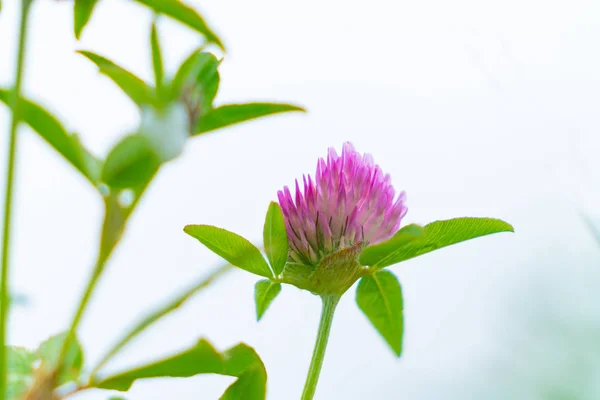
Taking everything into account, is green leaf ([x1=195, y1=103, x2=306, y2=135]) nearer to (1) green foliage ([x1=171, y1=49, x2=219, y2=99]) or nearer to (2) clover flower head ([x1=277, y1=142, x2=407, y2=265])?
(1) green foliage ([x1=171, y1=49, x2=219, y2=99])

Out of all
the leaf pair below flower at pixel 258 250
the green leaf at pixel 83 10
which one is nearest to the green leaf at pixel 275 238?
the leaf pair below flower at pixel 258 250

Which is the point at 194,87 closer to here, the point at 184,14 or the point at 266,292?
the point at 184,14

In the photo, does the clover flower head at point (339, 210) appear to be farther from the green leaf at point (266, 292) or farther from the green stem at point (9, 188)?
the green stem at point (9, 188)

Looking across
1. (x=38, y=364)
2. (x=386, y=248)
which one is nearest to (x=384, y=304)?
(x=386, y=248)

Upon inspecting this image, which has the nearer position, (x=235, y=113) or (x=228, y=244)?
(x=235, y=113)

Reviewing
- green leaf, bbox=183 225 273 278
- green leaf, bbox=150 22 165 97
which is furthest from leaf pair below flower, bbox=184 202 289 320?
green leaf, bbox=150 22 165 97

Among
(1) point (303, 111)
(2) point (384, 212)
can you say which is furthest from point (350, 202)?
(1) point (303, 111)
